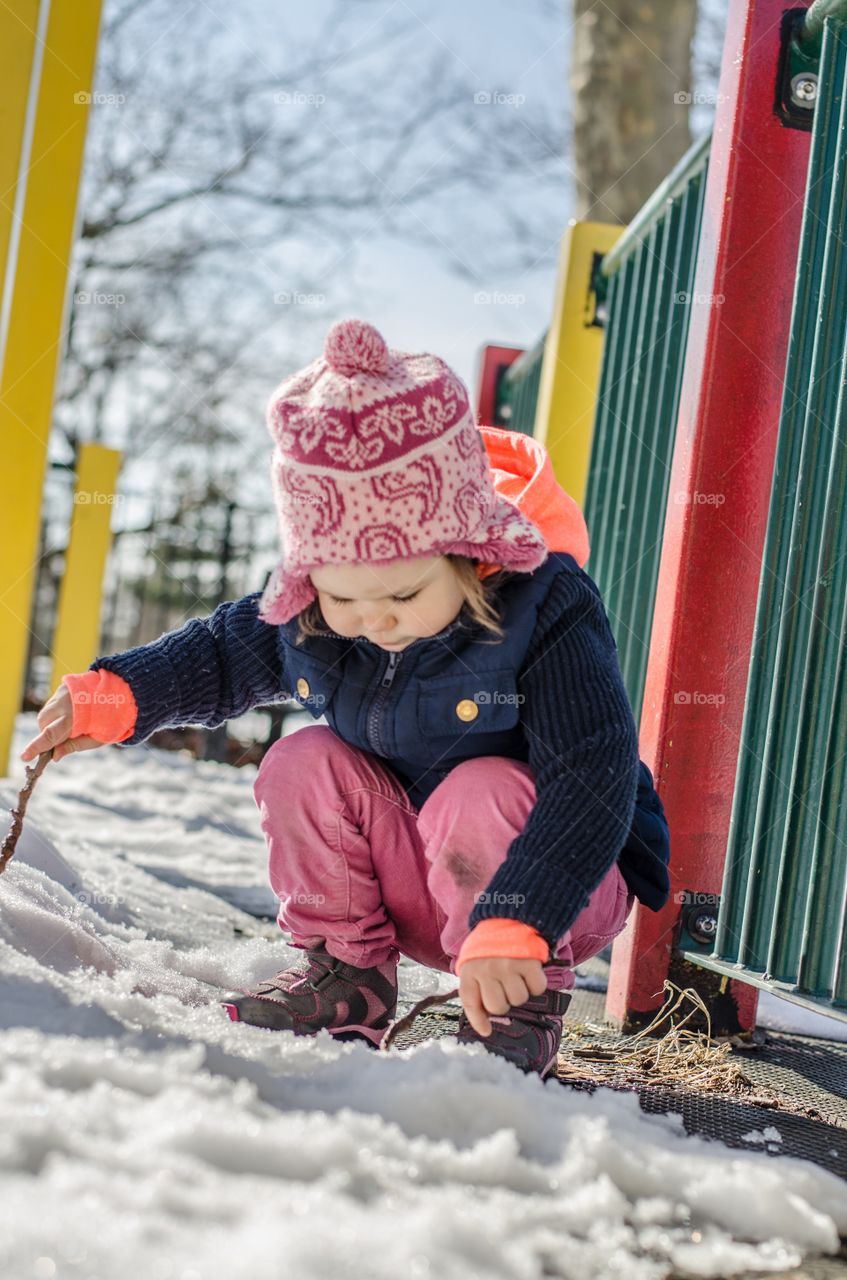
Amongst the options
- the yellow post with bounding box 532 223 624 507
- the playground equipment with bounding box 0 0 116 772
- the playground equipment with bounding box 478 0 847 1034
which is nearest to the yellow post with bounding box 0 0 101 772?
the playground equipment with bounding box 0 0 116 772

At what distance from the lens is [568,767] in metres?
1.50

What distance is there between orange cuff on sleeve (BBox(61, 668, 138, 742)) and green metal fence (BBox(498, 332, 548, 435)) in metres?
3.15

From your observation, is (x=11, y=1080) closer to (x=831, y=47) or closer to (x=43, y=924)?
(x=43, y=924)

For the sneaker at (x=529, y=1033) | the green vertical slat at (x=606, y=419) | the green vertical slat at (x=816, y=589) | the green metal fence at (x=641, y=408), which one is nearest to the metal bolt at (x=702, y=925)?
the green vertical slat at (x=816, y=589)

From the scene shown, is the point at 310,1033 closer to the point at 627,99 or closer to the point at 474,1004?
the point at 474,1004

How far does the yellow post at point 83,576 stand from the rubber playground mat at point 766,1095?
13.1 feet

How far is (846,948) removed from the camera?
1.53m

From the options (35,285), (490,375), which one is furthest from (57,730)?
(490,375)

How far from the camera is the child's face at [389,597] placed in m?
1.46

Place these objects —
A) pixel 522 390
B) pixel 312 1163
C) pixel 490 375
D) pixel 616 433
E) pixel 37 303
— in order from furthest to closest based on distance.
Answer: pixel 490 375 < pixel 522 390 < pixel 37 303 < pixel 616 433 < pixel 312 1163

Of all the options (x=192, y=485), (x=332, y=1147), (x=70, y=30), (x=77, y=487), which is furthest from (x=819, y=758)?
(x=192, y=485)

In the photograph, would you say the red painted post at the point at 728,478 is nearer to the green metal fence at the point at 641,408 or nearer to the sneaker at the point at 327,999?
the green metal fence at the point at 641,408

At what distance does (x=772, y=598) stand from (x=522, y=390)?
3.60 m

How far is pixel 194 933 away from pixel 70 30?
275 cm
